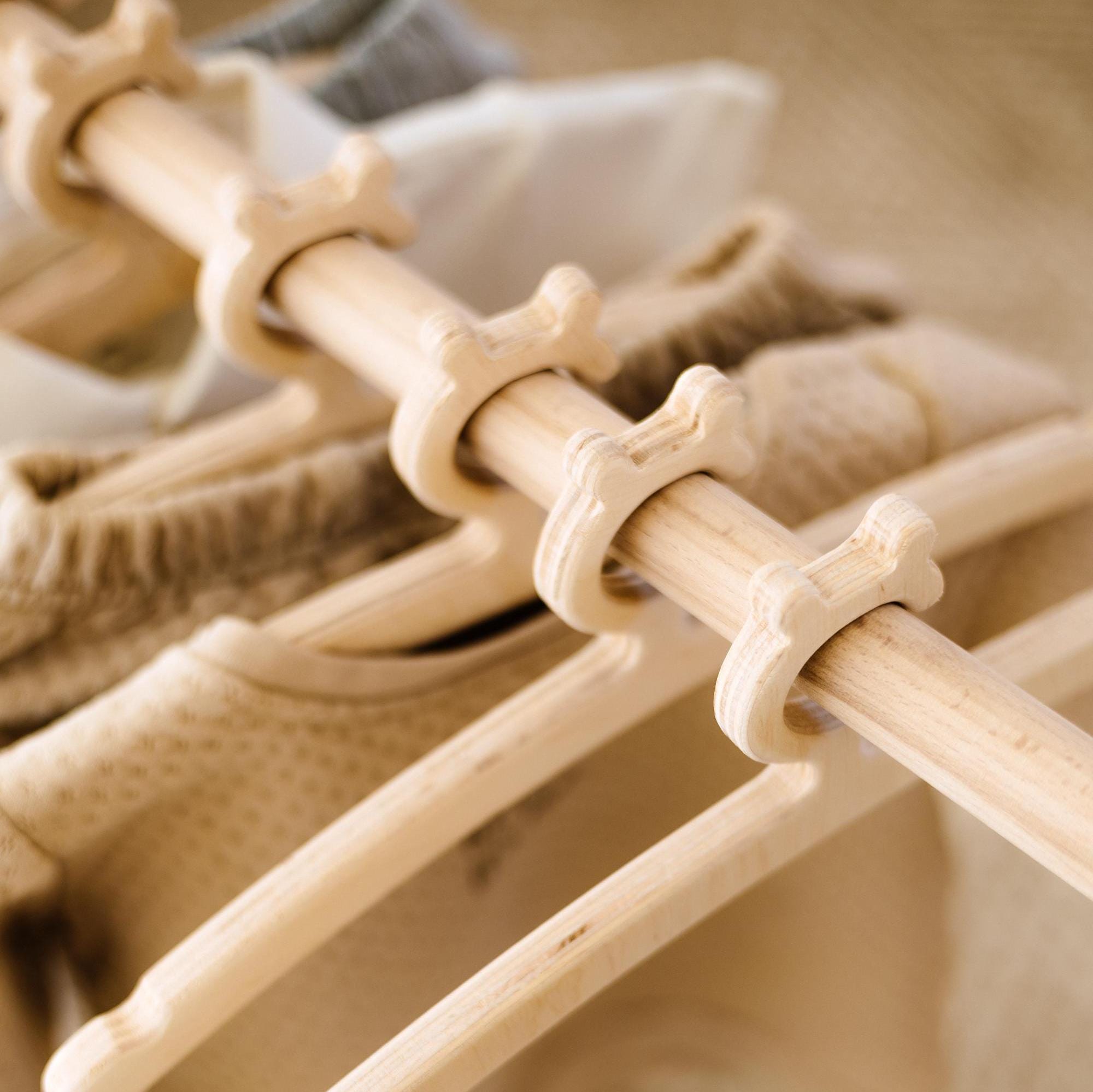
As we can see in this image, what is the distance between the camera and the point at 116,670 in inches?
14.9

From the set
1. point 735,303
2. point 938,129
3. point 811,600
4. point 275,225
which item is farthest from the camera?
point 938,129

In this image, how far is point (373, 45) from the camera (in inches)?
21.7

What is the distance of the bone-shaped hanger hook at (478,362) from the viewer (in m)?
0.28

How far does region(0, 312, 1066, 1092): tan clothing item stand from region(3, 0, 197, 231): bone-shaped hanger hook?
0.20 m

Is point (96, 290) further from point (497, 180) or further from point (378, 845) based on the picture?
point (378, 845)

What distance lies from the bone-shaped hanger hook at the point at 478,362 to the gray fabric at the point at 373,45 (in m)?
0.31

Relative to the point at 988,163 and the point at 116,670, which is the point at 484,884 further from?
the point at 988,163

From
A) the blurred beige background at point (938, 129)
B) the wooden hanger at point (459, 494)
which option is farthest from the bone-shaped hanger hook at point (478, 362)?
the blurred beige background at point (938, 129)

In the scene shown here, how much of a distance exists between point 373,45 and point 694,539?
40 cm

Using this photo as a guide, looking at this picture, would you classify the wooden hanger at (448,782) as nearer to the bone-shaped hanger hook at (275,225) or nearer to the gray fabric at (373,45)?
the bone-shaped hanger hook at (275,225)

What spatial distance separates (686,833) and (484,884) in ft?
0.56

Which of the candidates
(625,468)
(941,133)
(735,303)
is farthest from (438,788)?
(941,133)

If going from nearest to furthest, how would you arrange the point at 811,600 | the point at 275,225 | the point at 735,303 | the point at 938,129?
the point at 811,600, the point at 275,225, the point at 735,303, the point at 938,129

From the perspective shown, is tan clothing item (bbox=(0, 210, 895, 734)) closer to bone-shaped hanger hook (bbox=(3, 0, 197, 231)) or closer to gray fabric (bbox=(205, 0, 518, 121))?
bone-shaped hanger hook (bbox=(3, 0, 197, 231))
